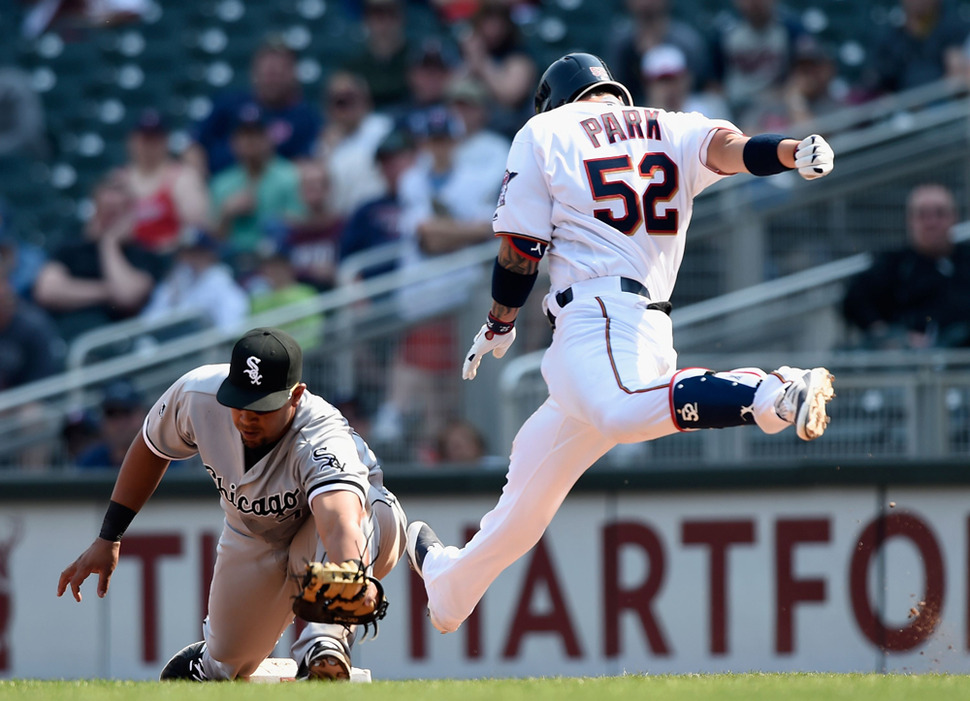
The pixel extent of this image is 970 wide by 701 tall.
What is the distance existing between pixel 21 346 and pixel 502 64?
12.3 ft

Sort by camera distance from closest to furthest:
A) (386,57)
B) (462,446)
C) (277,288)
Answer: (462,446) < (277,288) < (386,57)

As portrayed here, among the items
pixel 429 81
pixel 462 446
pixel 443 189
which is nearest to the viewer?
pixel 462 446

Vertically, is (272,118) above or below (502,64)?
below

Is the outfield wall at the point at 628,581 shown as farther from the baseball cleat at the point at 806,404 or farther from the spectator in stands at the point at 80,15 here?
the spectator in stands at the point at 80,15

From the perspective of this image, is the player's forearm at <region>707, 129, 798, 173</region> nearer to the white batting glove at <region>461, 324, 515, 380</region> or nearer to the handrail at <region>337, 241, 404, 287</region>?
the white batting glove at <region>461, 324, 515, 380</region>

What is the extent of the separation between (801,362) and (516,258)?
268 centimetres

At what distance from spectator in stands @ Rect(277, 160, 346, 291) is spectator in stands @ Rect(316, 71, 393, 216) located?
0.42 feet

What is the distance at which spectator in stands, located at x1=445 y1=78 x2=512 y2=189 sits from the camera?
29.5 feet

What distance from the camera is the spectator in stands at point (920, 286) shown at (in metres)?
7.41

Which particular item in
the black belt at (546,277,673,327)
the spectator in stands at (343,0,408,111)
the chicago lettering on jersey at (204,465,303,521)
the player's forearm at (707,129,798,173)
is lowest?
the chicago lettering on jersey at (204,465,303,521)

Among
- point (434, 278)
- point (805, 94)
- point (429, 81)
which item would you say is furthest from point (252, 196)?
point (805, 94)

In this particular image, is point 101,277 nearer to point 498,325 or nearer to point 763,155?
point 498,325

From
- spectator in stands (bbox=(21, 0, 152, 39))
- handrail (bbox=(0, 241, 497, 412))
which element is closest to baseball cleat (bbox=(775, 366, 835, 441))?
handrail (bbox=(0, 241, 497, 412))

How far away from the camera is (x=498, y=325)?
16.8 ft
